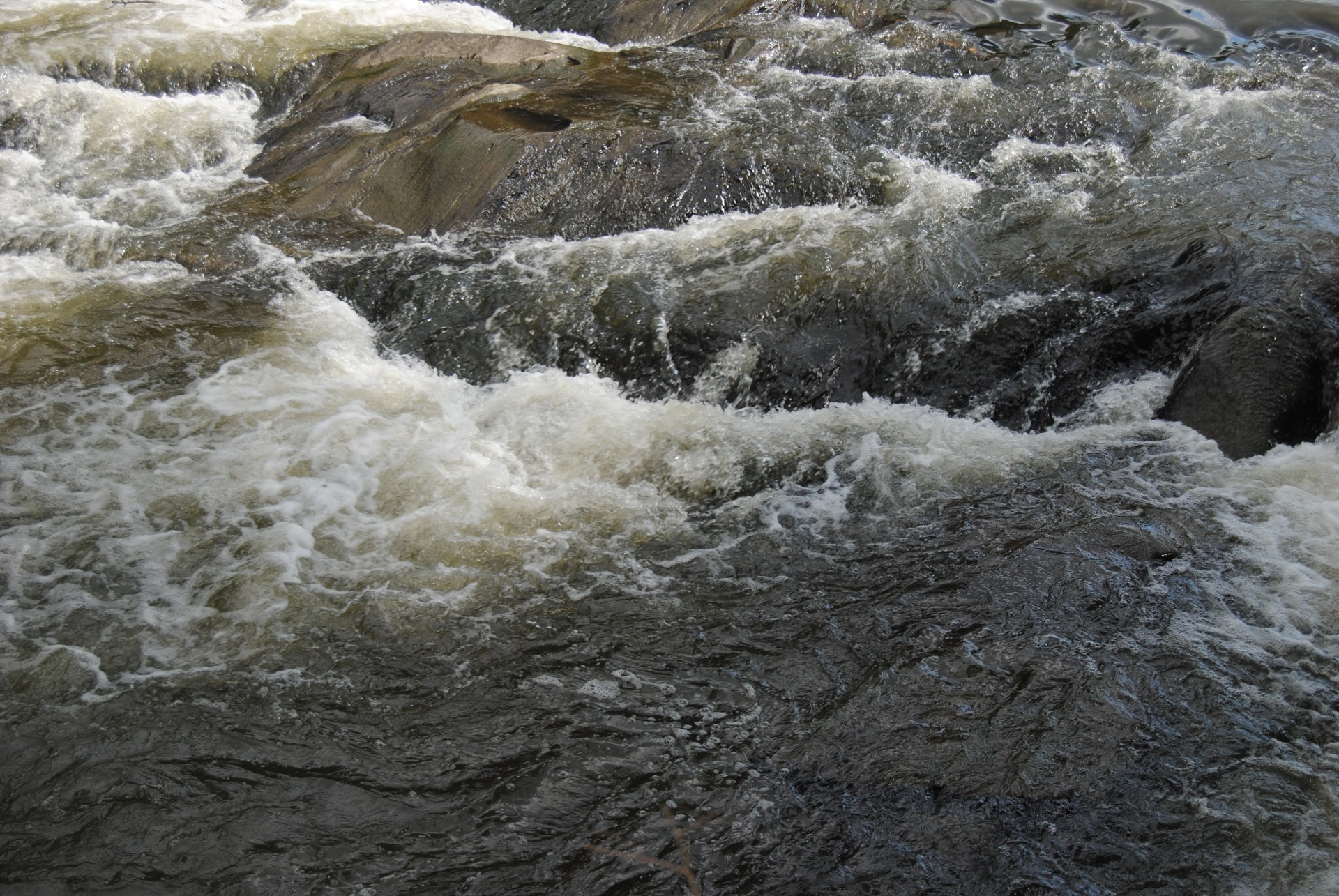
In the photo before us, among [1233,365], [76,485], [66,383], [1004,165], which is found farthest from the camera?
[1004,165]

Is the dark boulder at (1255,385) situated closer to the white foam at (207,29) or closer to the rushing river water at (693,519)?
the rushing river water at (693,519)

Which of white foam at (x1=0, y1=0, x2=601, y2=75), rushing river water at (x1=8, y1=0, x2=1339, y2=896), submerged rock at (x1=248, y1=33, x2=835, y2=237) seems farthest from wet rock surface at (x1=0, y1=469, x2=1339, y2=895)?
white foam at (x1=0, y1=0, x2=601, y2=75)

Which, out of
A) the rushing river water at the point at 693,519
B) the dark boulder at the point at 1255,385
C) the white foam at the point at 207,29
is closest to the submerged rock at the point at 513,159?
the rushing river water at the point at 693,519

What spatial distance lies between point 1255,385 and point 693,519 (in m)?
2.60

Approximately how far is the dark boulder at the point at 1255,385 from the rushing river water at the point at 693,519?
12cm

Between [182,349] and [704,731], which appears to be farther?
[182,349]

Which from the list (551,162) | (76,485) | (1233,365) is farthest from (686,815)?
(551,162)

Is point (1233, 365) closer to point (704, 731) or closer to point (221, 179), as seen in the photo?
point (704, 731)

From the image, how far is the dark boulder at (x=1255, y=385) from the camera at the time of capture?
14.3 ft

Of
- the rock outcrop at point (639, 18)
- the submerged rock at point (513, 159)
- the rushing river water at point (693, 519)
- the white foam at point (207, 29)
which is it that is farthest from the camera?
the rock outcrop at point (639, 18)

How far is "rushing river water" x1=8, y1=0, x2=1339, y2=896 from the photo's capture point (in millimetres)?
2896

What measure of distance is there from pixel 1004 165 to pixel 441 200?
363 centimetres

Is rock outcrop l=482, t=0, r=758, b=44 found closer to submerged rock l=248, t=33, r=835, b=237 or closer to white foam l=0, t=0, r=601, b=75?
white foam l=0, t=0, r=601, b=75

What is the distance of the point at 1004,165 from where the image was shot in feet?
21.3
